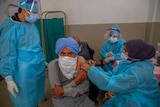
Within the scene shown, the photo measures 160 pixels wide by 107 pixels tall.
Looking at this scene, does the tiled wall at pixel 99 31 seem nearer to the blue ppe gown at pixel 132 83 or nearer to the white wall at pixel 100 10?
the white wall at pixel 100 10

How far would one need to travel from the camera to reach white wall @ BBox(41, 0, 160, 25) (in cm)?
319

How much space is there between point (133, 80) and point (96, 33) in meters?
2.40

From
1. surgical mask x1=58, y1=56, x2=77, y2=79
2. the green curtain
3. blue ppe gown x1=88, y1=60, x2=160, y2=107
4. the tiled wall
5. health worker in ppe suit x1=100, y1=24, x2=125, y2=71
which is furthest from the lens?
the tiled wall

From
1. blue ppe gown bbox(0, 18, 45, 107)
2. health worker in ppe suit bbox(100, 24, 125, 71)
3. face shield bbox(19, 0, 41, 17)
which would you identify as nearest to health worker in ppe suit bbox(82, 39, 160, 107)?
blue ppe gown bbox(0, 18, 45, 107)

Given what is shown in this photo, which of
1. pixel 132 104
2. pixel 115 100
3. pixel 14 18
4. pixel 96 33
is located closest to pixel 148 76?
pixel 132 104

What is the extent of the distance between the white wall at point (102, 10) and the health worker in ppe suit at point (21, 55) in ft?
5.94

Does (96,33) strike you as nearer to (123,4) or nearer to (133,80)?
(123,4)

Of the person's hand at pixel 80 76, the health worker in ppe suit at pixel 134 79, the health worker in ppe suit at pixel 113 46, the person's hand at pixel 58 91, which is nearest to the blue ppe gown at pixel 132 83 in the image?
the health worker in ppe suit at pixel 134 79

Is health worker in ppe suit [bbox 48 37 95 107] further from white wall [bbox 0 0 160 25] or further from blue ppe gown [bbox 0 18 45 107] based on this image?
white wall [bbox 0 0 160 25]

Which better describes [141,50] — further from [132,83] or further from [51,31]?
[51,31]

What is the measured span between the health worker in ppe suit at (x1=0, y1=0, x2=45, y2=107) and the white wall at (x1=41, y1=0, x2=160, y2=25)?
5.94 feet

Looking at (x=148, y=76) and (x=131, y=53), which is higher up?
(x=131, y=53)

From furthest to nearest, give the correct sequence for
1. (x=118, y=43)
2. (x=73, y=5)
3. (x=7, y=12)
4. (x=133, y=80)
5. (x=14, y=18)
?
(x=73, y=5), (x=7, y=12), (x=118, y=43), (x=14, y=18), (x=133, y=80)

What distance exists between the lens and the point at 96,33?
11.0ft
